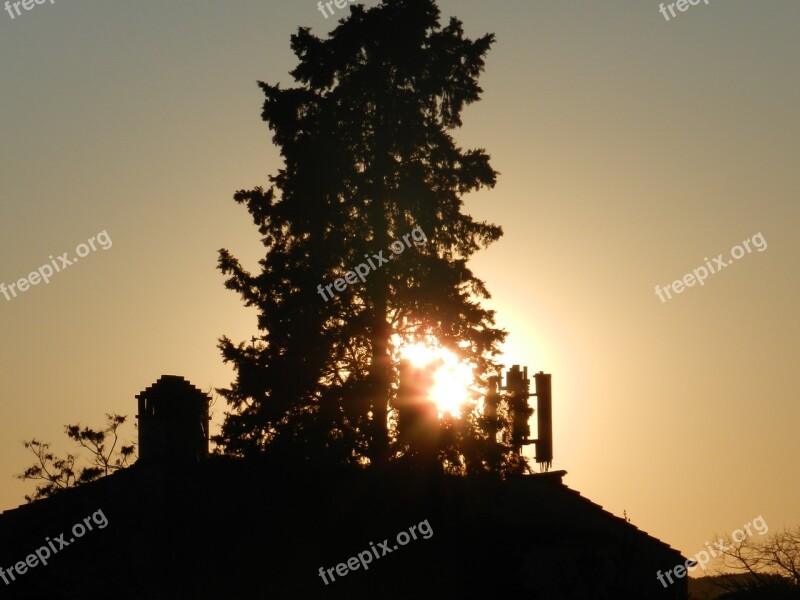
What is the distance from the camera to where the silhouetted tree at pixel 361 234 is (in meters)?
34.7

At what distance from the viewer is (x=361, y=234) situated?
3531 centimetres

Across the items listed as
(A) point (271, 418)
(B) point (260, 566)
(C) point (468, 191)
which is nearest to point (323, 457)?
(A) point (271, 418)

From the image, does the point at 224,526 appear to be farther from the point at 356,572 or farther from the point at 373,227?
the point at 373,227

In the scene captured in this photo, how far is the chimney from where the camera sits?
33031 millimetres

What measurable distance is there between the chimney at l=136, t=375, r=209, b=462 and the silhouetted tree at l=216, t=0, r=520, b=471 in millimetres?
2238

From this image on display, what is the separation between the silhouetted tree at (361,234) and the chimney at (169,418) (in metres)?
2.24

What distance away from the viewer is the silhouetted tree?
3472 cm

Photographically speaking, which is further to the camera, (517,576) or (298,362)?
(298,362)

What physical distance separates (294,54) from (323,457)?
13.3 meters

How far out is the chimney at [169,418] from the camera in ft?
108

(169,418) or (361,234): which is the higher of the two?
(361,234)

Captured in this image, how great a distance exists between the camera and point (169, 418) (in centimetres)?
3325

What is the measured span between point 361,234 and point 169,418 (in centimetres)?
798

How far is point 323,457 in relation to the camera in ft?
104
